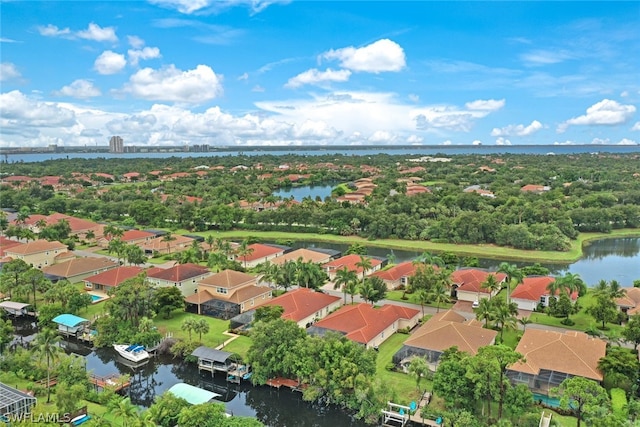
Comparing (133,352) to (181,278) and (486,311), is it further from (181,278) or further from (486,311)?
(486,311)

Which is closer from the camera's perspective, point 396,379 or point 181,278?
point 396,379

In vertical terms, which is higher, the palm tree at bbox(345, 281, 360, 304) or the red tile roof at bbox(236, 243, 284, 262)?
the palm tree at bbox(345, 281, 360, 304)

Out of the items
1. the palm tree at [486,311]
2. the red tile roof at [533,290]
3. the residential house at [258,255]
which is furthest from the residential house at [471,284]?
the residential house at [258,255]

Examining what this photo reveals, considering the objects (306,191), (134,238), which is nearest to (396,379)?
(134,238)

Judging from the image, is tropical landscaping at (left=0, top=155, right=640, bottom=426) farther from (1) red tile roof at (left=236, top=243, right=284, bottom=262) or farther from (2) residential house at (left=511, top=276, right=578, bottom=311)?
(1) red tile roof at (left=236, top=243, right=284, bottom=262)

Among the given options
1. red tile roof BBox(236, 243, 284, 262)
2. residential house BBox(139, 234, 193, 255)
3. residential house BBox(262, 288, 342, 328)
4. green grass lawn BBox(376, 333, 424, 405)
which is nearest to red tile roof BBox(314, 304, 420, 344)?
green grass lawn BBox(376, 333, 424, 405)

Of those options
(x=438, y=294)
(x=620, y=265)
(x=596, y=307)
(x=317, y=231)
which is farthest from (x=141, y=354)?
(x=620, y=265)
